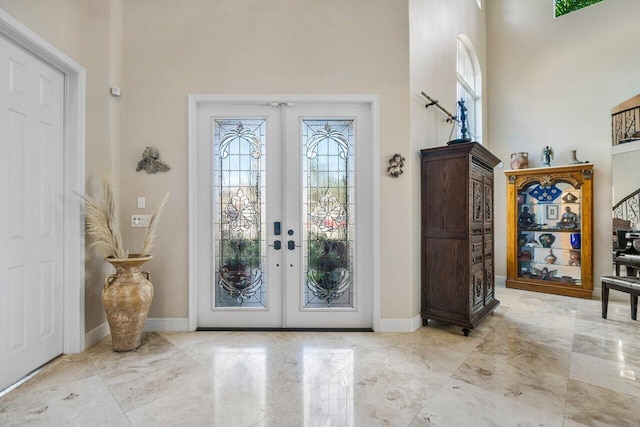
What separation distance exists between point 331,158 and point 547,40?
177 inches

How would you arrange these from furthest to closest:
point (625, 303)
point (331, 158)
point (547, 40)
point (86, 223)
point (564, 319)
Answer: point (547, 40)
point (625, 303)
point (564, 319)
point (331, 158)
point (86, 223)

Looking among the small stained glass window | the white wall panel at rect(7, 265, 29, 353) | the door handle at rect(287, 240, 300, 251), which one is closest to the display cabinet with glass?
the small stained glass window

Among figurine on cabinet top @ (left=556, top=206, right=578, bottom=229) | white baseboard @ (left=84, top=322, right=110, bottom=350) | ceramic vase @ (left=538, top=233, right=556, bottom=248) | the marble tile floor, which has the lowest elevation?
the marble tile floor

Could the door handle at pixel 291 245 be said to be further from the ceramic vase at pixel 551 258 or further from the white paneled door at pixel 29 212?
the ceramic vase at pixel 551 258

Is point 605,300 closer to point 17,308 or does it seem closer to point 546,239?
point 546,239

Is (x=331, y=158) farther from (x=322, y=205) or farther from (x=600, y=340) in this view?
(x=600, y=340)

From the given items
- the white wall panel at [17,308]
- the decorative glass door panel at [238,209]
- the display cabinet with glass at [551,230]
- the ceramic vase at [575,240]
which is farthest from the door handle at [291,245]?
the ceramic vase at [575,240]

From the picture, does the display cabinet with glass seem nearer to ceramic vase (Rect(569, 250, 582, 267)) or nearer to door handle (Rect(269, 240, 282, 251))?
ceramic vase (Rect(569, 250, 582, 267))

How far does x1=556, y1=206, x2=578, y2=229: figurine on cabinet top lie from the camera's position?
4469 millimetres

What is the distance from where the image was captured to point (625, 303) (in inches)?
159

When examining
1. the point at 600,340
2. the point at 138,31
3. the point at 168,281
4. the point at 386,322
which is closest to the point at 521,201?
the point at 600,340

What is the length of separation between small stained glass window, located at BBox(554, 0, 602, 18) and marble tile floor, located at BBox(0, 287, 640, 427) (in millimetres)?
4688

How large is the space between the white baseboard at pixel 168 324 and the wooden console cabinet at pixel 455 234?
2540 mm

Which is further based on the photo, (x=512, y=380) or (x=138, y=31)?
(x=138, y=31)
